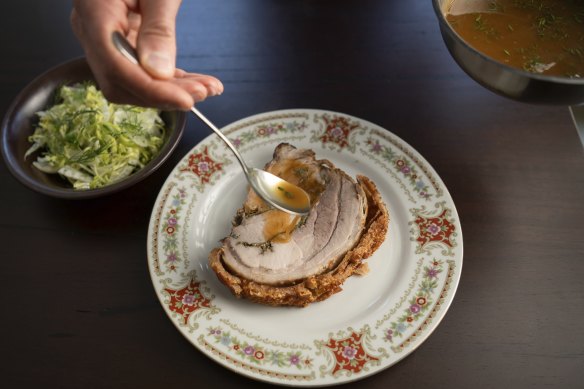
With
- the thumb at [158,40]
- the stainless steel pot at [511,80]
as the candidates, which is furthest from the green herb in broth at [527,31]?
the thumb at [158,40]

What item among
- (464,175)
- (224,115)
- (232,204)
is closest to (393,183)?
(464,175)

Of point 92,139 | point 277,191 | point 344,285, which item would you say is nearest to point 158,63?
point 277,191

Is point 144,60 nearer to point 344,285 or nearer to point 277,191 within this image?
point 277,191

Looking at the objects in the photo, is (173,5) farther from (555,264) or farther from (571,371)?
(571,371)

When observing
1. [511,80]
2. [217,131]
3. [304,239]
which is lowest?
[304,239]

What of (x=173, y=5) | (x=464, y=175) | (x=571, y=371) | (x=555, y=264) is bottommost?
(x=571, y=371)

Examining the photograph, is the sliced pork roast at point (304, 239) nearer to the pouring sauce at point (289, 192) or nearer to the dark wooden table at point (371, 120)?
the pouring sauce at point (289, 192)
